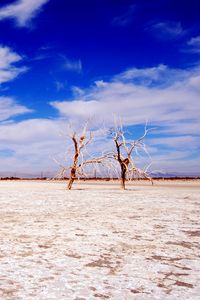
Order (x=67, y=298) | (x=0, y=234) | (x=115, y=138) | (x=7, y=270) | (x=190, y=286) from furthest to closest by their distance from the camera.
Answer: (x=115, y=138), (x=0, y=234), (x=7, y=270), (x=190, y=286), (x=67, y=298)

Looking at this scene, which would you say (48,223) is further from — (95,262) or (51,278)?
(51,278)

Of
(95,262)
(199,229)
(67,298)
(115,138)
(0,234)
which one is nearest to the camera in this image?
(67,298)

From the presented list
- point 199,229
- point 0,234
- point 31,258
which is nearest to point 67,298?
point 31,258

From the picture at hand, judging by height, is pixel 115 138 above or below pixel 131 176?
above

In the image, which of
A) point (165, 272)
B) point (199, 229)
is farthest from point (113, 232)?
point (165, 272)

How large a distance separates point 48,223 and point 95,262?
10.6 feet

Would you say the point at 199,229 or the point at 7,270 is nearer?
the point at 7,270

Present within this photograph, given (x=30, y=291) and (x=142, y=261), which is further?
(x=142, y=261)

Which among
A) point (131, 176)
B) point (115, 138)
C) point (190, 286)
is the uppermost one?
point (115, 138)

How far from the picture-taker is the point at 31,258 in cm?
451

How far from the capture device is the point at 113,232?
253 inches

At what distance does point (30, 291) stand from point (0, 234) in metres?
2.99

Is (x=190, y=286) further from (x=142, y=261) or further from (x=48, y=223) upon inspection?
(x=48, y=223)

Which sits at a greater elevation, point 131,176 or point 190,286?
point 131,176
